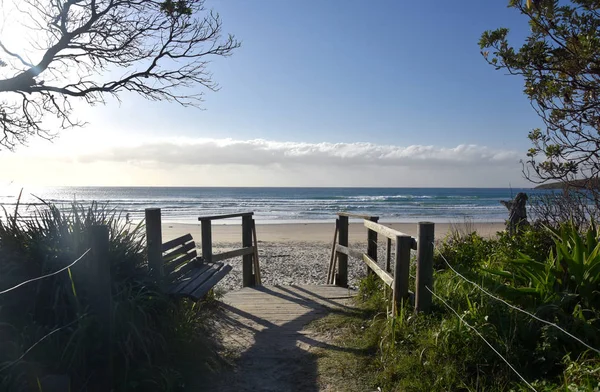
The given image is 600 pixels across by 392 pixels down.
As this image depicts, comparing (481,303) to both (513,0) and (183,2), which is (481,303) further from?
(183,2)

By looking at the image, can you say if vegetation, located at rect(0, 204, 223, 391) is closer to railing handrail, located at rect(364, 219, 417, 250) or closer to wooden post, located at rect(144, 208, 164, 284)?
wooden post, located at rect(144, 208, 164, 284)

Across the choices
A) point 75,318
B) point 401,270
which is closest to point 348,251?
point 401,270

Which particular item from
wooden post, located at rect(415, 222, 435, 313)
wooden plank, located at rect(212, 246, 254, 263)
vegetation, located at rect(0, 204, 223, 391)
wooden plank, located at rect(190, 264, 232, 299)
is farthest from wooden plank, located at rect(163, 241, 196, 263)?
wooden post, located at rect(415, 222, 435, 313)

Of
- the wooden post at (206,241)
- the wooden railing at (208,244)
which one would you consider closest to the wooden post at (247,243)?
the wooden railing at (208,244)

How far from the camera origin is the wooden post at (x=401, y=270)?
174 inches

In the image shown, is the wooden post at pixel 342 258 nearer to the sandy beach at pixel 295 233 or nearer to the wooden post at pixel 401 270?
the wooden post at pixel 401 270

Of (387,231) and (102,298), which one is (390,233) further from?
(102,298)

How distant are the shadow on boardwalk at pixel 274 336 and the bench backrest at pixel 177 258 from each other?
0.86 m

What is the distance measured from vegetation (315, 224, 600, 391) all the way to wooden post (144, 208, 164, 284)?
189cm

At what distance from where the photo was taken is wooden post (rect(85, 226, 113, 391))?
119 inches

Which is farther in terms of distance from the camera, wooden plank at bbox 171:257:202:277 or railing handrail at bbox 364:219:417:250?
wooden plank at bbox 171:257:202:277

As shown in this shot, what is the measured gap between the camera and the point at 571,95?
16.7 ft

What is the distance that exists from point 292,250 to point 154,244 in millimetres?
11086

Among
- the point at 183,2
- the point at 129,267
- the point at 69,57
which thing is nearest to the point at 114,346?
the point at 129,267
